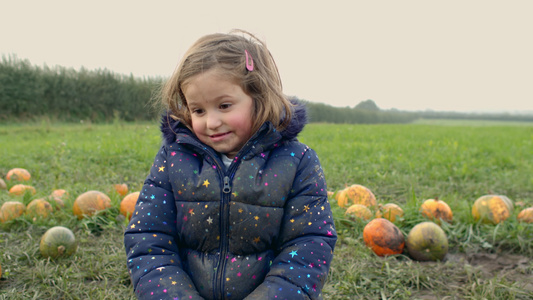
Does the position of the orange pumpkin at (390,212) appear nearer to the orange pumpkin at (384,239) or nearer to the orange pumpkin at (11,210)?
the orange pumpkin at (384,239)

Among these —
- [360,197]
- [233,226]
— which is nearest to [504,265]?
Answer: [360,197]

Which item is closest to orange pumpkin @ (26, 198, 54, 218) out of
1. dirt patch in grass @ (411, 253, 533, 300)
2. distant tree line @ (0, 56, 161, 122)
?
dirt patch in grass @ (411, 253, 533, 300)

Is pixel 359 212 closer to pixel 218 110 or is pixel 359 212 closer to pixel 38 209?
pixel 218 110

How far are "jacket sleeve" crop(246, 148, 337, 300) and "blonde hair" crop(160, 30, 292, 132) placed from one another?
25cm

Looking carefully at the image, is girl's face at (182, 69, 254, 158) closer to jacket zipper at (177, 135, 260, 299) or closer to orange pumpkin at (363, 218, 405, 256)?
jacket zipper at (177, 135, 260, 299)

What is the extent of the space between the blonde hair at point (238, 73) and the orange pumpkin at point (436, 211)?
2318mm

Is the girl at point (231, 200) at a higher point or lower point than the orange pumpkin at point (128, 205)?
higher

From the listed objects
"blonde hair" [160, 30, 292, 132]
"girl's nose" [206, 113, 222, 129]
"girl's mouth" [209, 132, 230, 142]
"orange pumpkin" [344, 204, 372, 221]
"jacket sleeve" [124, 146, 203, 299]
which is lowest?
"orange pumpkin" [344, 204, 372, 221]

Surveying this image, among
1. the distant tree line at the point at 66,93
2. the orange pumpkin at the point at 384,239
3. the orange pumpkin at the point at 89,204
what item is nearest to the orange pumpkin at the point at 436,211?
the orange pumpkin at the point at 384,239

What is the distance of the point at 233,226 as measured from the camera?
5.09 feet

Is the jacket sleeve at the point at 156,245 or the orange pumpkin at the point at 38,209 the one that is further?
the orange pumpkin at the point at 38,209

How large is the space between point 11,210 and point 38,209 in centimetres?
23

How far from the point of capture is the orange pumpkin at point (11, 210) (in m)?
3.37

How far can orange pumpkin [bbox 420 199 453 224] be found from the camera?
136 inches
